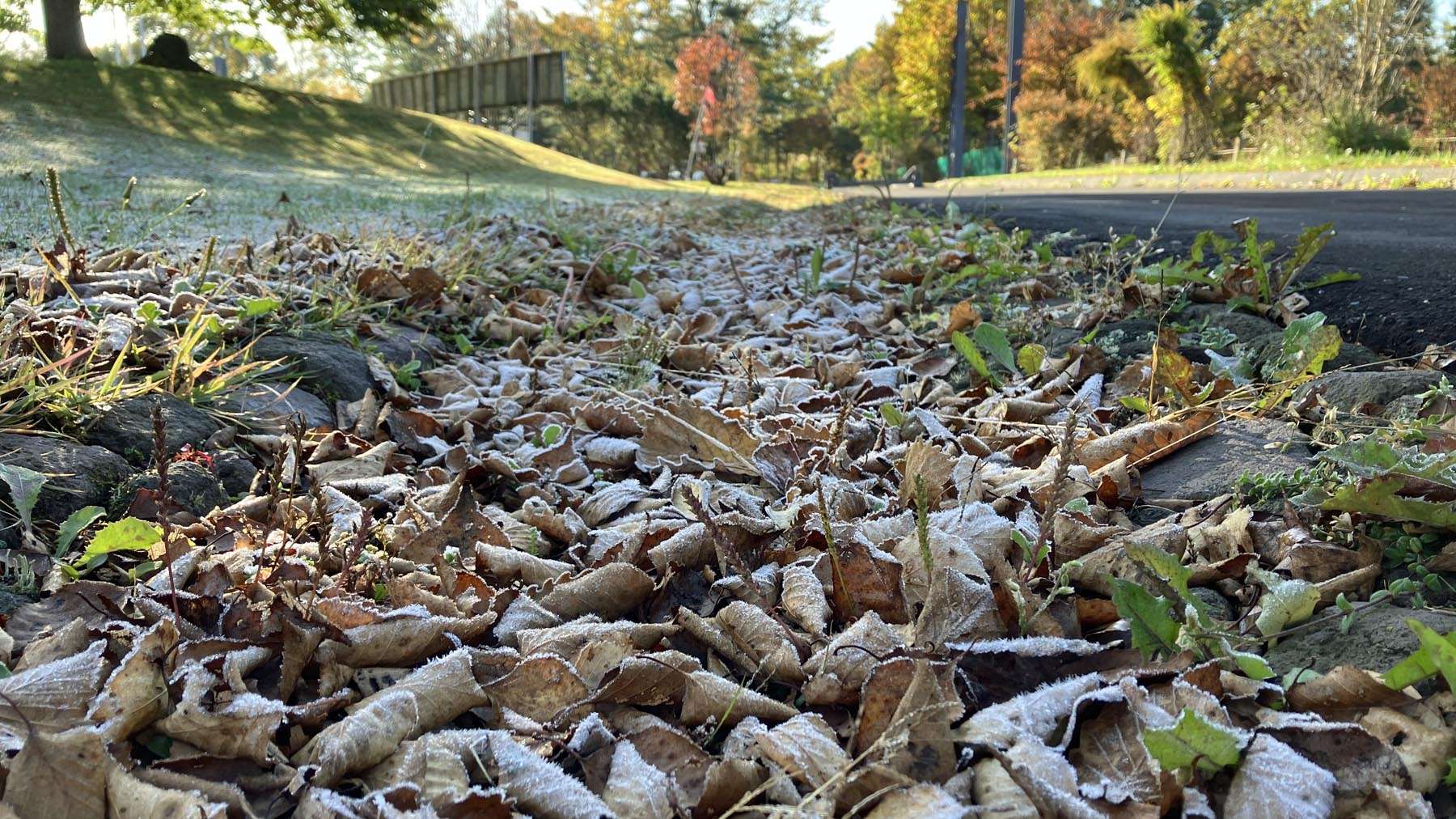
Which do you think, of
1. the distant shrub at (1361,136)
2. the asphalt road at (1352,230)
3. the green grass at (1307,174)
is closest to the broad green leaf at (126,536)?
the asphalt road at (1352,230)

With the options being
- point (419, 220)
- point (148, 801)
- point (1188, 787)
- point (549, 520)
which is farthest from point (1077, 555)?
point (419, 220)

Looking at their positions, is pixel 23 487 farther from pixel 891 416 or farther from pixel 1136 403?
pixel 1136 403

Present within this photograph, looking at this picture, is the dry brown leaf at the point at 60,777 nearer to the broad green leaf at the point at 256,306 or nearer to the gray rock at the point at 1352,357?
the broad green leaf at the point at 256,306

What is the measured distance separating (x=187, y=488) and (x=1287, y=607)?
1.90 metres

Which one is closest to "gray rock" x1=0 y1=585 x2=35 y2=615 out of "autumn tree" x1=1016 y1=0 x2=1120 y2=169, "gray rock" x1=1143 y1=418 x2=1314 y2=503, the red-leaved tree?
"gray rock" x1=1143 y1=418 x2=1314 y2=503

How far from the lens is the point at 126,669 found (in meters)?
1.20

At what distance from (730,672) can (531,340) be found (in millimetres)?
2345

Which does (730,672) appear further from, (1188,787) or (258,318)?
(258,318)

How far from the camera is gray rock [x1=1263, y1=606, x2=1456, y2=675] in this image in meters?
1.20

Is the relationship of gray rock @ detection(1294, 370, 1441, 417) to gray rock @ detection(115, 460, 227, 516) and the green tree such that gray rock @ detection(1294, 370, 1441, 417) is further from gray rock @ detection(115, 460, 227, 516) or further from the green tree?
the green tree

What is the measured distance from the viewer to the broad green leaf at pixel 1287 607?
1292mm

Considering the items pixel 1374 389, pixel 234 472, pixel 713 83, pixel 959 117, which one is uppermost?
pixel 713 83

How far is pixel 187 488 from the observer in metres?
1.87

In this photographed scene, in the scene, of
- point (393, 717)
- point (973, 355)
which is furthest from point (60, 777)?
point (973, 355)
